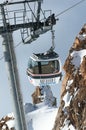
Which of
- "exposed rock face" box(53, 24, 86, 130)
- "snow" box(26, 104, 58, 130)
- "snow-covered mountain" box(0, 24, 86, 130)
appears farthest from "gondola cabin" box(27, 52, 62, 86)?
"snow" box(26, 104, 58, 130)

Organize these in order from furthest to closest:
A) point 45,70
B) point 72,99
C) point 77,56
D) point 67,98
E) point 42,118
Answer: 1. point 42,118
2. point 77,56
3. point 67,98
4. point 72,99
5. point 45,70

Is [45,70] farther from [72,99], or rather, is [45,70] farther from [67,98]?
[67,98]

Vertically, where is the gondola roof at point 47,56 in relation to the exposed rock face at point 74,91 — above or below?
above

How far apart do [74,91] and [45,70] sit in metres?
68.2

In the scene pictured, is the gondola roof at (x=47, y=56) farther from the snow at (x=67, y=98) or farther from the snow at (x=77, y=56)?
the snow at (x=77, y=56)

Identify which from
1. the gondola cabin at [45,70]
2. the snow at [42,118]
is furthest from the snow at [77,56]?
the gondola cabin at [45,70]

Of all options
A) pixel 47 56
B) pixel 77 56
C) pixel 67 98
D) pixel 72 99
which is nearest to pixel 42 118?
pixel 67 98

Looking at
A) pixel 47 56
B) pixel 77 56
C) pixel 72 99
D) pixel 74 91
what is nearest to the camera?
pixel 47 56

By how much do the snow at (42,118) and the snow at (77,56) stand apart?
1332 centimetres

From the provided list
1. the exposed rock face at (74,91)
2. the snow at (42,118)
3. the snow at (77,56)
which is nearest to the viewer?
the exposed rock face at (74,91)

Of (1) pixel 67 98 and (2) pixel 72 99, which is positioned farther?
(1) pixel 67 98

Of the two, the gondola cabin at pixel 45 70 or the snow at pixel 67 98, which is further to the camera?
the snow at pixel 67 98

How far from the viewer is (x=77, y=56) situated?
9969 cm

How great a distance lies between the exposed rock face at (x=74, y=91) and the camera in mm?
93375
